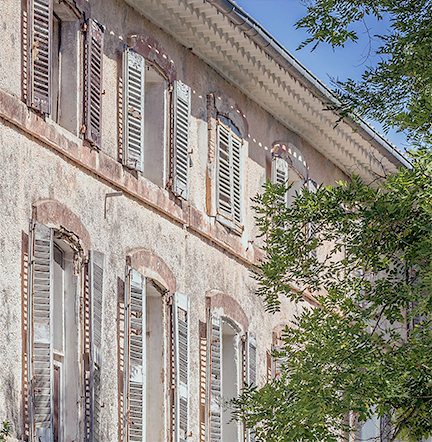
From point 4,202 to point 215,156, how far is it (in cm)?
547

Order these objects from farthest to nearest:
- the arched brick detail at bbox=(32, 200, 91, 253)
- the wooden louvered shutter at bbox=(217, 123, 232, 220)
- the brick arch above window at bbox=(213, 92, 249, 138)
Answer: the brick arch above window at bbox=(213, 92, 249, 138) < the wooden louvered shutter at bbox=(217, 123, 232, 220) < the arched brick detail at bbox=(32, 200, 91, 253)

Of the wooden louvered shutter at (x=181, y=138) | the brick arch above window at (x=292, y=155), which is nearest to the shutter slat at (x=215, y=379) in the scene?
the wooden louvered shutter at (x=181, y=138)

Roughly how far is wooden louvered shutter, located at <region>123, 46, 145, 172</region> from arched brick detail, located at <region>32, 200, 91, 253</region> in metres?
1.53

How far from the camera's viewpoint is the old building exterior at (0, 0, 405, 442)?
9.99 metres

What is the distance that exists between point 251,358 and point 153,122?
3763 mm

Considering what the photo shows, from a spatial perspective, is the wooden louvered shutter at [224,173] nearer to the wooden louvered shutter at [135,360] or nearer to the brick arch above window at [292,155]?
the brick arch above window at [292,155]

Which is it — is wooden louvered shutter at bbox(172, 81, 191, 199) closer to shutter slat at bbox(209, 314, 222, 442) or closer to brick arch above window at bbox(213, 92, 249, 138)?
brick arch above window at bbox(213, 92, 249, 138)

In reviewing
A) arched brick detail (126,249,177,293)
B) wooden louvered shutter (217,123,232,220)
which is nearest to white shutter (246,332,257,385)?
wooden louvered shutter (217,123,232,220)

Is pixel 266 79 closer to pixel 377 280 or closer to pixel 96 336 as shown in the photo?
pixel 96 336

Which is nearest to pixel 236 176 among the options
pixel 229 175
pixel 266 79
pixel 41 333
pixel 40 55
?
pixel 229 175

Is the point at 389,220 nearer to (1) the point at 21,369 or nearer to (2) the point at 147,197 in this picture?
(1) the point at 21,369

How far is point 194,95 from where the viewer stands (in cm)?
1440

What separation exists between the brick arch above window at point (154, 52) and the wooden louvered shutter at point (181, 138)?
0.18 m

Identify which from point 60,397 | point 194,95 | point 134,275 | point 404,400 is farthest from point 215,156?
point 404,400
